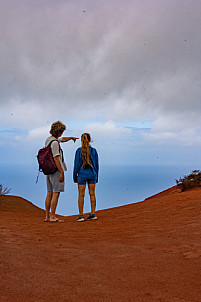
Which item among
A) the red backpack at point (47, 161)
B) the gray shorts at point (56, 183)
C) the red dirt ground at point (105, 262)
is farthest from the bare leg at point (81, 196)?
the red dirt ground at point (105, 262)

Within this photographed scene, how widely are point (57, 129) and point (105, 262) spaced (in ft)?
14.3

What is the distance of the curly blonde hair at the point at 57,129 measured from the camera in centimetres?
795

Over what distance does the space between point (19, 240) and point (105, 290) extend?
2.76m

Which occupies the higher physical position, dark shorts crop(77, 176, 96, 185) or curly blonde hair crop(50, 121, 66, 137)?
curly blonde hair crop(50, 121, 66, 137)

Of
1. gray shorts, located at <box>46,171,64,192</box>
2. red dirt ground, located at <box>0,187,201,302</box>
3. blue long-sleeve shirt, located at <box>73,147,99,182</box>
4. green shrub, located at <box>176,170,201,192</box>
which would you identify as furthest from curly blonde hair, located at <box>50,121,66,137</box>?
green shrub, located at <box>176,170,201,192</box>

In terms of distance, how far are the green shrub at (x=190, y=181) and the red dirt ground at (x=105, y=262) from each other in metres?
6.69

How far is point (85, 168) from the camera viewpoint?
26.8 ft

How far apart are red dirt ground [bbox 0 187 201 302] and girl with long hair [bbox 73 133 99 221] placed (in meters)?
1.29

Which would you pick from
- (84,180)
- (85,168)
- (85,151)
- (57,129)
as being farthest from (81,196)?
(57,129)

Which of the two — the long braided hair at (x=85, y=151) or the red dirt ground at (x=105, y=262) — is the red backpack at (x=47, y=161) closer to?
the long braided hair at (x=85, y=151)

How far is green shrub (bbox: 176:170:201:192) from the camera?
13.5 metres

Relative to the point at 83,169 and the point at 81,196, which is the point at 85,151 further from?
the point at 81,196

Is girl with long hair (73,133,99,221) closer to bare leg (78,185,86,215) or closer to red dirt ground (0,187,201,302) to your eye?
bare leg (78,185,86,215)

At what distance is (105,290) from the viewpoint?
335 cm
